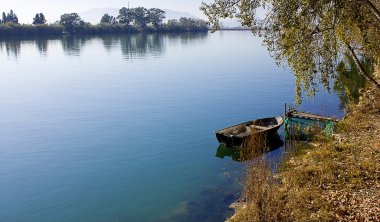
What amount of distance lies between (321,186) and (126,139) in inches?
878

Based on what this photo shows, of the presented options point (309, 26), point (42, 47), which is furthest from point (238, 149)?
point (42, 47)

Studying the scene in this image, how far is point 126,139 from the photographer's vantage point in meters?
35.2

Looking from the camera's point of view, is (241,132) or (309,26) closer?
(309,26)

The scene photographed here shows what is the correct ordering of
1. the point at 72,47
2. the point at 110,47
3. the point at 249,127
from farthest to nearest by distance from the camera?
1. the point at 72,47
2. the point at 110,47
3. the point at 249,127

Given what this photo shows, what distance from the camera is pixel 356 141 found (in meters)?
21.5

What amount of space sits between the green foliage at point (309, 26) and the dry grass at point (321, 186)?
4.49 metres

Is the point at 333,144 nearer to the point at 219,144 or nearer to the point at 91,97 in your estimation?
the point at 219,144

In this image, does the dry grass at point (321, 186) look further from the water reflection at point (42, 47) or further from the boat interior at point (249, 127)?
the water reflection at point (42, 47)

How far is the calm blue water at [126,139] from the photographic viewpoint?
22.6 m

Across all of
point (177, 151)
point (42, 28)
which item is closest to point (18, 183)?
point (177, 151)

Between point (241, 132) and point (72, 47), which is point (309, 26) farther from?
point (72, 47)

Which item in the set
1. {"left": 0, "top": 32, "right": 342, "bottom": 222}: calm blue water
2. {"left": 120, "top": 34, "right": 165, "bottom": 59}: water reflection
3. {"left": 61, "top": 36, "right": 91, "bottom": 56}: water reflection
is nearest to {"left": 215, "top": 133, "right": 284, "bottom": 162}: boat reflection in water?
{"left": 0, "top": 32, "right": 342, "bottom": 222}: calm blue water

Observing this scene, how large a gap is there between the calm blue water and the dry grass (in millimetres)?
4408

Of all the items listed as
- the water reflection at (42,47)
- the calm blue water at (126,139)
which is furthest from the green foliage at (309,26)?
the water reflection at (42,47)
